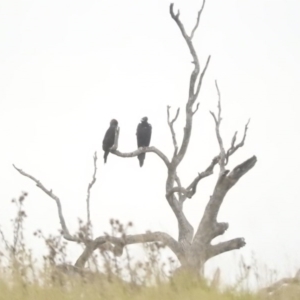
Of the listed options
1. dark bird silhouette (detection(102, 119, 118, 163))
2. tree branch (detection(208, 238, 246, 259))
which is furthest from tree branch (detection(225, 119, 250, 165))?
dark bird silhouette (detection(102, 119, 118, 163))

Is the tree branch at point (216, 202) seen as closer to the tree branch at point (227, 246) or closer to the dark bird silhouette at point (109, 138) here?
the tree branch at point (227, 246)

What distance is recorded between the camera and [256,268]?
474 centimetres

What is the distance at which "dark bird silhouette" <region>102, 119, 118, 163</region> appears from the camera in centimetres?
976

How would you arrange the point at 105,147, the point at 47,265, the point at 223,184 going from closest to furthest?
the point at 47,265, the point at 223,184, the point at 105,147

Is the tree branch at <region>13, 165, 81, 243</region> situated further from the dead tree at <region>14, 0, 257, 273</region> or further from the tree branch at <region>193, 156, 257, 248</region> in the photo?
the tree branch at <region>193, 156, 257, 248</region>

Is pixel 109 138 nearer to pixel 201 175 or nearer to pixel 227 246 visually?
pixel 201 175

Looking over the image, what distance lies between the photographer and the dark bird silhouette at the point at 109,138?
32.0 ft

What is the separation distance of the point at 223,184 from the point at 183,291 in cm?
305

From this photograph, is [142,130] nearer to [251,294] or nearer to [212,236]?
[212,236]

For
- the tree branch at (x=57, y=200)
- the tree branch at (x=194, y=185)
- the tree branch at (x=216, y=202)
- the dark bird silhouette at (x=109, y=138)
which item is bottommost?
the tree branch at (x=216, y=202)

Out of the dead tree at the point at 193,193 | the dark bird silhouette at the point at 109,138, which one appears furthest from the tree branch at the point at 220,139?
the dark bird silhouette at the point at 109,138

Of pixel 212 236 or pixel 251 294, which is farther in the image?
pixel 212 236

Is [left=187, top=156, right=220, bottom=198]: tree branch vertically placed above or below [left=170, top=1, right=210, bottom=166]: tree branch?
below

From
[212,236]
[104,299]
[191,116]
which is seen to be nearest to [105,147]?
[191,116]
